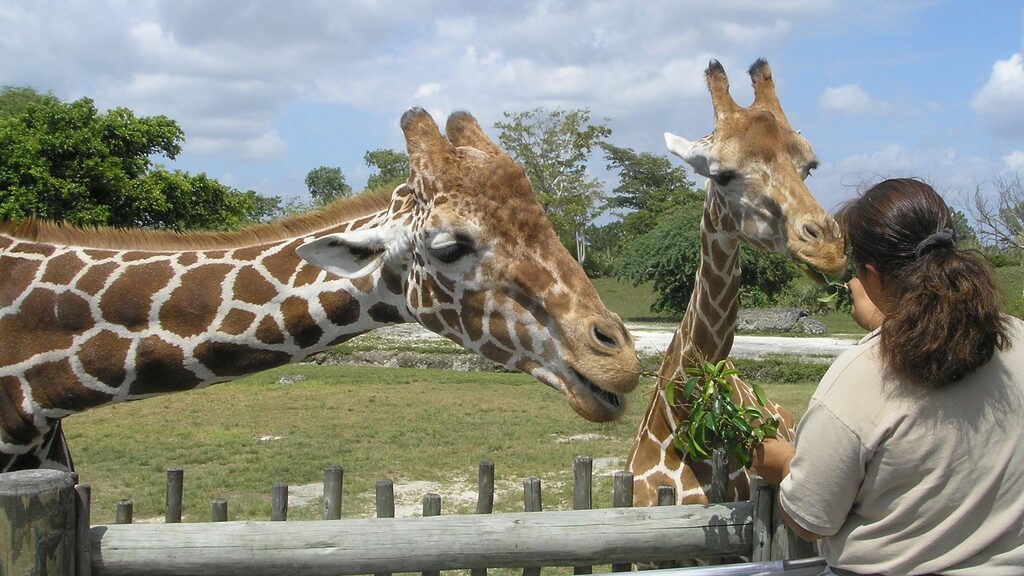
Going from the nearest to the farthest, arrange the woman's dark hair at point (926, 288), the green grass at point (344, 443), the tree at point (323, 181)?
the woman's dark hair at point (926, 288)
the green grass at point (344, 443)
the tree at point (323, 181)

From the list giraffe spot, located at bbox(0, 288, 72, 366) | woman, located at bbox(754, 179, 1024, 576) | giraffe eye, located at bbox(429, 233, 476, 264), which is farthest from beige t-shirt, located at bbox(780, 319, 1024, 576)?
giraffe spot, located at bbox(0, 288, 72, 366)

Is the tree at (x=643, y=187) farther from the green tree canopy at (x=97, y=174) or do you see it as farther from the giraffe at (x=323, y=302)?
the giraffe at (x=323, y=302)

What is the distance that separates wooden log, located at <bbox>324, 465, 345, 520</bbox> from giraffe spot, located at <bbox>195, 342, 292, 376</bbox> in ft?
1.71

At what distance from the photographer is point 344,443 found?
11.3 metres

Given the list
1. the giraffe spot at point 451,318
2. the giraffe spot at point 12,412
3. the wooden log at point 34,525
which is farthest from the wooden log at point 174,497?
the giraffe spot at point 451,318

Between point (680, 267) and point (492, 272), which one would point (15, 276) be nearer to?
point (492, 272)

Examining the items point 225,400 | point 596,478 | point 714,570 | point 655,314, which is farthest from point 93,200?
point 655,314

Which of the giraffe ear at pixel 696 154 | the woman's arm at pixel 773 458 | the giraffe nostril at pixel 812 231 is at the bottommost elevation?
the woman's arm at pixel 773 458

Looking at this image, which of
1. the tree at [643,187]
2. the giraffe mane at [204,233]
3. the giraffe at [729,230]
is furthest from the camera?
the tree at [643,187]

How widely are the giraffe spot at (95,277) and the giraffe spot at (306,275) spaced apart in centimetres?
87

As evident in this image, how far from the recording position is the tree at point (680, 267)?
3559 cm

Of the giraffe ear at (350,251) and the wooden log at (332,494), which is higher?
the giraffe ear at (350,251)

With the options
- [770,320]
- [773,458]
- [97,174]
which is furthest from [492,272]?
[770,320]

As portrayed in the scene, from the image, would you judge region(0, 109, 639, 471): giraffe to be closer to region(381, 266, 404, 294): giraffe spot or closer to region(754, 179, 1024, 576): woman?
region(381, 266, 404, 294): giraffe spot
